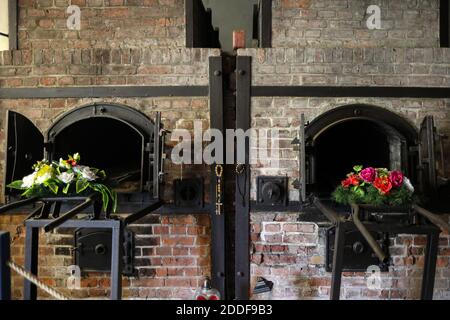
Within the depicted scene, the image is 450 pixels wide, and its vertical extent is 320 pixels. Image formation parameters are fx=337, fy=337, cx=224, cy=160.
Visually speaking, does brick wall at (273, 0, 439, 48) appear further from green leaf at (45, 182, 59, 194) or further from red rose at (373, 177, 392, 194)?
green leaf at (45, 182, 59, 194)

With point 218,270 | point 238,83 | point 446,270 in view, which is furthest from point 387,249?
point 238,83

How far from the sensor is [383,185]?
5.20 ft

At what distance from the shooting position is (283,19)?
2104mm

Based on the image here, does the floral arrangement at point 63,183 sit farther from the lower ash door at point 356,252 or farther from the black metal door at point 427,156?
the black metal door at point 427,156

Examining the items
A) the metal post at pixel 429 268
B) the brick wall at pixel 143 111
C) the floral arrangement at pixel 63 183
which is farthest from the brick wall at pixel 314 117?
the floral arrangement at pixel 63 183

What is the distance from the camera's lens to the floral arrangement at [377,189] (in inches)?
62.1

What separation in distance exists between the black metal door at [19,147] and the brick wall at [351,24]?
1.53m

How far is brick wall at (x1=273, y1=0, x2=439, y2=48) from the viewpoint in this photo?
2.10 metres

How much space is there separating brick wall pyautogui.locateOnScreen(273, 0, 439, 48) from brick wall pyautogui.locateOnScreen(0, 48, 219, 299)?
492mm

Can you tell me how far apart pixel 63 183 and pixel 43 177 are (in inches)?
3.5

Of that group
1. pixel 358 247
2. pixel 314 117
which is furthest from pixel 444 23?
pixel 358 247

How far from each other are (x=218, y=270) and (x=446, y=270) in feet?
4.70

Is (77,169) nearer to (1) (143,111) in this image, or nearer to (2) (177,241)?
(1) (143,111)
